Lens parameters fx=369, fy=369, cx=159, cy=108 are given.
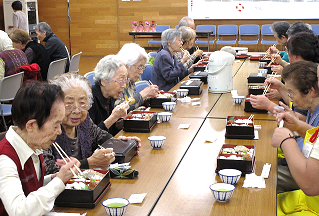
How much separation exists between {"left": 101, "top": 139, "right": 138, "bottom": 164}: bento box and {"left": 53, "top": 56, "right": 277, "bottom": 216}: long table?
0.05 m

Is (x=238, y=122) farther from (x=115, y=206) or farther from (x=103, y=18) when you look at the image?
(x=103, y=18)

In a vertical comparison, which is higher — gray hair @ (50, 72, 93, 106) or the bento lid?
the bento lid

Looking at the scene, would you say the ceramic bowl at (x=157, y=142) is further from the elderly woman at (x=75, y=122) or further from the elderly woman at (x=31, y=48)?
the elderly woman at (x=31, y=48)

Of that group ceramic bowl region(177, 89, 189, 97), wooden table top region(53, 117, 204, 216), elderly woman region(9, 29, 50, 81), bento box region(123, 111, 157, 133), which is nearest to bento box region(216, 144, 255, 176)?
wooden table top region(53, 117, 204, 216)

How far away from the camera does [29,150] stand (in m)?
1.44

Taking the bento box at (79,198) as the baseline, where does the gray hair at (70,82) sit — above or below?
above

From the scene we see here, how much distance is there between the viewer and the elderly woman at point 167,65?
4.30 metres

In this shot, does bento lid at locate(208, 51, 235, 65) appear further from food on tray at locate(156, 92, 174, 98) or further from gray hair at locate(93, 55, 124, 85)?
gray hair at locate(93, 55, 124, 85)

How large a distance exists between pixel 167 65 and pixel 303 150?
2.81 metres

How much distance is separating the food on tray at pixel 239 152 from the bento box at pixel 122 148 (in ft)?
1.63

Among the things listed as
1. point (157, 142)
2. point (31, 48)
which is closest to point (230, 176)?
point (157, 142)

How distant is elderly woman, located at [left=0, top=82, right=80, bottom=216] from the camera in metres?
1.30

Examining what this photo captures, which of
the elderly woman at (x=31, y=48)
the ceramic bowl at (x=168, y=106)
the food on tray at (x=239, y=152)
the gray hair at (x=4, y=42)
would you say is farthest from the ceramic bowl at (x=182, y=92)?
the elderly woman at (x=31, y=48)

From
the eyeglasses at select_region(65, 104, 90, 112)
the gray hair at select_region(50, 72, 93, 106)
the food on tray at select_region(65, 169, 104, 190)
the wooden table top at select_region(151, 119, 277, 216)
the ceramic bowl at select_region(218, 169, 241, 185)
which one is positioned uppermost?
the gray hair at select_region(50, 72, 93, 106)
